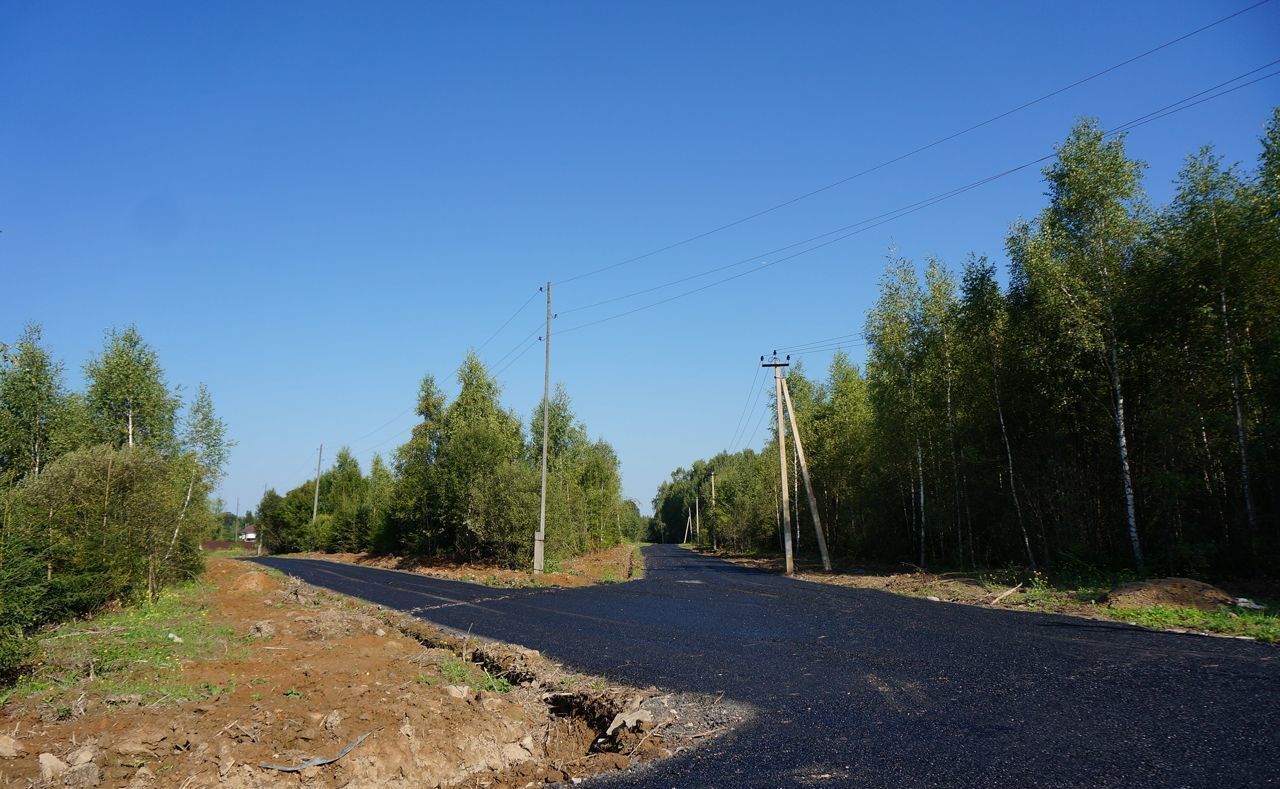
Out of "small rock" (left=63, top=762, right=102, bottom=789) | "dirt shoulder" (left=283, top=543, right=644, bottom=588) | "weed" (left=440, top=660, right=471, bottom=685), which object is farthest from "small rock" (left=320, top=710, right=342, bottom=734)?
"dirt shoulder" (left=283, top=543, right=644, bottom=588)

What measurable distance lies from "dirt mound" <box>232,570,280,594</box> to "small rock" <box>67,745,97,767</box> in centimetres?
1710

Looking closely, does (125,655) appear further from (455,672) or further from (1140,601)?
(1140,601)

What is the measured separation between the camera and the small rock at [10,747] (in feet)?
16.7

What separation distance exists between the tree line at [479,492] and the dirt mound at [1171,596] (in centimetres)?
2113

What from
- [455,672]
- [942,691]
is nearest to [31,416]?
[455,672]

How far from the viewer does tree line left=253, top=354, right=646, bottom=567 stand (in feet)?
97.9

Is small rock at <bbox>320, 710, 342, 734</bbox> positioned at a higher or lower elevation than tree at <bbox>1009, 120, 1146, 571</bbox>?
lower

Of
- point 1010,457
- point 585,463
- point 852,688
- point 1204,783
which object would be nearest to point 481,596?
point 852,688

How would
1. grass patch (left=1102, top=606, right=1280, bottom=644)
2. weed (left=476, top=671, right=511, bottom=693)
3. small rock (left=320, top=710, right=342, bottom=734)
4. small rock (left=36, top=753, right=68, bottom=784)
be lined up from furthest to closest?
grass patch (left=1102, top=606, right=1280, bottom=644) → weed (left=476, top=671, right=511, bottom=693) → small rock (left=320, top=710, right=342, bottom=734) → small rock (left=36, top=753, right=68, bottom=784)

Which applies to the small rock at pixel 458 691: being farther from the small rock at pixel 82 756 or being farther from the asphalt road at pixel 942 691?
the small rock at pixel 82 756

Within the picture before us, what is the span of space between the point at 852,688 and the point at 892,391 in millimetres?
19610

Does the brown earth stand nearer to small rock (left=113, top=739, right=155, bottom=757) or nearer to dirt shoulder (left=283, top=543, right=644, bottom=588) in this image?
dirt shoulder (left=283, top=543, right=644, bottom=588)

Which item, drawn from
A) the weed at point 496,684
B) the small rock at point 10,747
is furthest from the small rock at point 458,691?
the small rock at point 10,747

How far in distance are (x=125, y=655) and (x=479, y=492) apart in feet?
67.9
